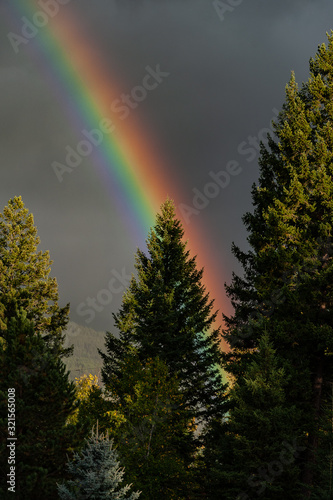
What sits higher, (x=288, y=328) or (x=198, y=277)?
(x=198, y=277)

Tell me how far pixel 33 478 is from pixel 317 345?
13.5 meters

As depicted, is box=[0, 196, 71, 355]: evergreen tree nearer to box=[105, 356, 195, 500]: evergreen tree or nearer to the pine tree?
box=[105, 356, 195, 500]: evergreen tree

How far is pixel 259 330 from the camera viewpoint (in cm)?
2395

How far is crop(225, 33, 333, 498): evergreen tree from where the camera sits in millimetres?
22312

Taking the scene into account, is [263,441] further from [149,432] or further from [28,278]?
[28,278]

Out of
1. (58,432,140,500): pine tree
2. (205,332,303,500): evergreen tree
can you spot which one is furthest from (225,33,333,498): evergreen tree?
(58,432,140,500): pine tree

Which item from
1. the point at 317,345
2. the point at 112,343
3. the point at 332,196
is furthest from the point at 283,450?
the point at 112,343

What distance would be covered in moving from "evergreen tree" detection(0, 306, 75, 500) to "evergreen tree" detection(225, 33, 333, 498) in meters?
9.93

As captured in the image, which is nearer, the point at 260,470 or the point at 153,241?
the point at 260,470

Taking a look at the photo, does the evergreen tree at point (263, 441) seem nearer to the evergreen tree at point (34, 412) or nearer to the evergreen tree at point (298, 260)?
the evergreen tree at point (298, 260)

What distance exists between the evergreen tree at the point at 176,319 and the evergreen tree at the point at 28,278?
5898 mm

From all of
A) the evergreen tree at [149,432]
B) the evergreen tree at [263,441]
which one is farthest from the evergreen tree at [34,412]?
the evergreen tree at [263,441]

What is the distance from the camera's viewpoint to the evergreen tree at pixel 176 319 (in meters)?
30.7

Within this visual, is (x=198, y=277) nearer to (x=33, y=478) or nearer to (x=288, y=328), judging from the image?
(x=288, y=328)
